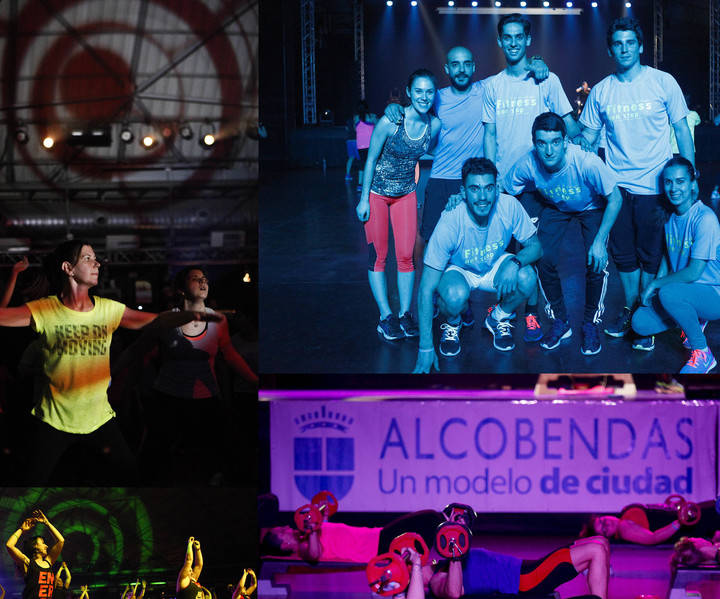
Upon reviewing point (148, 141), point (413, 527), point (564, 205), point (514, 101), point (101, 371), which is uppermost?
point (514, 101)

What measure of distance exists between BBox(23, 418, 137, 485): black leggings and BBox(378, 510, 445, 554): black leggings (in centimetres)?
140

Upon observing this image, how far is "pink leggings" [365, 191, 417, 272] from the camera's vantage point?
5.35 m

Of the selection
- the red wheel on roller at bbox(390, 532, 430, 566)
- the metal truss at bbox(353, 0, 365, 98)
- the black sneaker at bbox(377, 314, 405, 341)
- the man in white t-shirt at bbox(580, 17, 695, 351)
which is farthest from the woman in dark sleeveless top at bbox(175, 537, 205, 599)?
the man in white t-shirt at bbox(580, 17, 695, 351)

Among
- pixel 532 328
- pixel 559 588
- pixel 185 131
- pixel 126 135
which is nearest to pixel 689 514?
pixel 559 588

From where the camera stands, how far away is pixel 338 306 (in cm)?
539

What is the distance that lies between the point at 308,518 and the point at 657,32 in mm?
3058

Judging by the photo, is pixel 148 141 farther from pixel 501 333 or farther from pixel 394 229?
pixel 501 333

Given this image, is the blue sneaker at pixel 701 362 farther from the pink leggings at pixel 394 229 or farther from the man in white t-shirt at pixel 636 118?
the pink leggings at pixel 394 229

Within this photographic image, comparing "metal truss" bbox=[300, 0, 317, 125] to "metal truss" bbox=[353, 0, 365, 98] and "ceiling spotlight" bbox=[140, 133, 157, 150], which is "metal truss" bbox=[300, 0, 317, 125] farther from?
"ceiling spotlight" bbox=[140, 133, 157, 150]

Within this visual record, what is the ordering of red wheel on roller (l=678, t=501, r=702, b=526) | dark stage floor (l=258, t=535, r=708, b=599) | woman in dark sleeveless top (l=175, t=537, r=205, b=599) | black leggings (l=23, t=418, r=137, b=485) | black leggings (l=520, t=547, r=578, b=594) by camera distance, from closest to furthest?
woman in dark sleeveless top (l=175, t=537, r=205, b=599) → black leggings (l=520, t=547, r=578, b=594) → dark stage floor (l=258, t=535, r=708, b=599) → red wheel on roller (l=678, t=501, r=702, b=526) → black leggings (l=23, t=418, r=137, b=485)

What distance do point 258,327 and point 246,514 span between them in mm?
1064

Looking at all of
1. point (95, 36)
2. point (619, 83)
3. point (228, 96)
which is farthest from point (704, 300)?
point (95, 36)

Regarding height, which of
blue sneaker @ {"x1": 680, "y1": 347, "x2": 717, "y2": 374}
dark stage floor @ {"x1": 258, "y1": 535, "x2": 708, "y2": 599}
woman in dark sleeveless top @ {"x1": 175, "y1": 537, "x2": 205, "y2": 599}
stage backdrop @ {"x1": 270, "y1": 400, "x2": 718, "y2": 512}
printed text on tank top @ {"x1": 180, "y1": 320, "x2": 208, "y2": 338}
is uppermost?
printed text on tank top @ {"x1": 180, "y1": 320, "x2": 208, "y2": 338}

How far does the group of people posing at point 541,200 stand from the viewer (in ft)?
17.1
